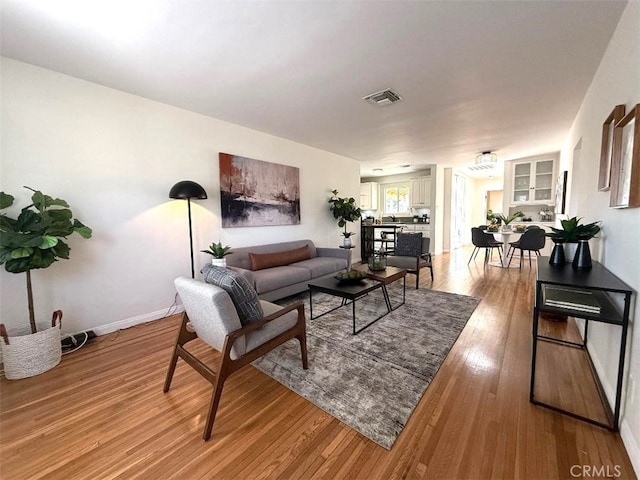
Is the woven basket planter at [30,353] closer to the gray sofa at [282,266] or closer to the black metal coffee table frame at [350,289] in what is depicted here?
the gray sofa at [282,266]

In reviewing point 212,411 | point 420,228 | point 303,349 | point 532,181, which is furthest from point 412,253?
point 532,181

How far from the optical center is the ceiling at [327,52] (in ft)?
5.58

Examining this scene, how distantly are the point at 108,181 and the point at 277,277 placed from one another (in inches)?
83.6

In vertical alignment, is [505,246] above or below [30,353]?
above

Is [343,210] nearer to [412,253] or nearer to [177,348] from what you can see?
[412,253]

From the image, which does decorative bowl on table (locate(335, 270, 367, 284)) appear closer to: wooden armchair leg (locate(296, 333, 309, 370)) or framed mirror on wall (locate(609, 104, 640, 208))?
wooden armchair leg (locate(296, 333, 309, 370))

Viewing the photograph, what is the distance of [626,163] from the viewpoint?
1.48 m

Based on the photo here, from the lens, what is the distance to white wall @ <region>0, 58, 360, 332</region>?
2.29 meters

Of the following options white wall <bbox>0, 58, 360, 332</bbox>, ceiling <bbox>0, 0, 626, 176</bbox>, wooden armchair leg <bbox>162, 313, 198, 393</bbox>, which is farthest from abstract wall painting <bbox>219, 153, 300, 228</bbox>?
wooden armchair leg <bbox>162, 313, 198, 393</bbox>

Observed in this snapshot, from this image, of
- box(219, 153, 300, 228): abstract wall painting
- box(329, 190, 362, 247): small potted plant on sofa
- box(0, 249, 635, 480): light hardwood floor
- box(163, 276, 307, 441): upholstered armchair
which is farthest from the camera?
box(329, 190, 362, 247): small potted plant on sofa

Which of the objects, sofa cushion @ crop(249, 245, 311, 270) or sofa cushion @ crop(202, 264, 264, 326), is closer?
sofa cushion @ crop(202, 264, 264, 326)

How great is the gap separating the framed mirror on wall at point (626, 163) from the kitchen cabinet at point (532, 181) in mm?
5822

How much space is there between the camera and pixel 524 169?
21.5ft

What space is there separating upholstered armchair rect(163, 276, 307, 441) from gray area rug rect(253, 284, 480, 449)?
0.43m
